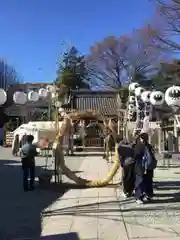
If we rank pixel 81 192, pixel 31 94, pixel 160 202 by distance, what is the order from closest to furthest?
pixel 160 202, pixel 81 192, pixel 31 94

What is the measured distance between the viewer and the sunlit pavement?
279 inches

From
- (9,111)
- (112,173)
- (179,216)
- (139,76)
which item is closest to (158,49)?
(112,173)

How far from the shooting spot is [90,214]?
855 centimetres

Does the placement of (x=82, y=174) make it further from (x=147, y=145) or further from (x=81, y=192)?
(x=147, y=145)

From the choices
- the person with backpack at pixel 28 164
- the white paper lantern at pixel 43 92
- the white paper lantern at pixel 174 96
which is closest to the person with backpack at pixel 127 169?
the person with backpack at pixel 28 164

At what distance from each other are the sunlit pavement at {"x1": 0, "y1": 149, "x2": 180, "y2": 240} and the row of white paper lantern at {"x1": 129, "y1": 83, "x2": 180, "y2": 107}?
6598 millimetres

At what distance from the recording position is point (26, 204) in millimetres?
10352

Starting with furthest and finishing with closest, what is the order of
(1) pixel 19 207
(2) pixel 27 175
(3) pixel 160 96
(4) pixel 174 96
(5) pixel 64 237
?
(3) pixel 160 96
(4) pixel 174 96
(2) pixel 27 175
(1) pixel 19 207
(5) pixel 64 237

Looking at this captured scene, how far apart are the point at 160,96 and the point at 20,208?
13794 mm

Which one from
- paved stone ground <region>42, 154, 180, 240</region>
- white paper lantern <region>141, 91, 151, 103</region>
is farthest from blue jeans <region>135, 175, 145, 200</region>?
white paper lantern <region>141, 91, 151, 103</region>

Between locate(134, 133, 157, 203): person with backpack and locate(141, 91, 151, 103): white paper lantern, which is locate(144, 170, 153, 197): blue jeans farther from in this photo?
locate(141, 91, 151, 103): white paper lantern

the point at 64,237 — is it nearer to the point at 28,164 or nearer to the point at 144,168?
the point at 144,168

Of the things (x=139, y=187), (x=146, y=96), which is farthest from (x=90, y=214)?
(x=146, y=96)

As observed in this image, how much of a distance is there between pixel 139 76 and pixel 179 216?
118 ft
